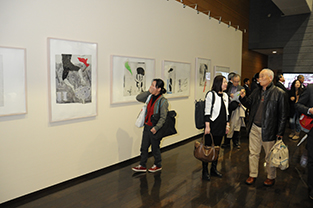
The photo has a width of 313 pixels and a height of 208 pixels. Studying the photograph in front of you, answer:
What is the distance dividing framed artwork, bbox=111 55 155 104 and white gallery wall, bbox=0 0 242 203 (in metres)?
0.13

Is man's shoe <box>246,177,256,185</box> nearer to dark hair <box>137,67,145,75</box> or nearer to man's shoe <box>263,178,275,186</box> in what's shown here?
man's shoe <box>263,178,275,186</box>

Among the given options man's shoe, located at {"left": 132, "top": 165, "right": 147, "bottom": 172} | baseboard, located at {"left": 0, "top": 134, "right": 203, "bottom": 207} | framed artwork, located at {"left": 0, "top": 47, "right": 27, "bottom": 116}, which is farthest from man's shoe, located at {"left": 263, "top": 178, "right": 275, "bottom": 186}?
framed artwork, located at {"left": 0, "top": 47, "right": 27, "bottom": 116}

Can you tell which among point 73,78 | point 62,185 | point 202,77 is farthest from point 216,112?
point 202,77

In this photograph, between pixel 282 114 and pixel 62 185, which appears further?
pixel 62 185

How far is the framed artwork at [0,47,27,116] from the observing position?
3193 mm

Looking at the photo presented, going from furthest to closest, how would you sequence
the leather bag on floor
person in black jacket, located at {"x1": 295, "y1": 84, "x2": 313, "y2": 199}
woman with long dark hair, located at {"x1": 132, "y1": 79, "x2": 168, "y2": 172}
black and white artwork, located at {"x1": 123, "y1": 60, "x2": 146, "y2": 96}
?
black and white artwork, located at {"x1": 123, "y1": 60, "x2": 146, "y2": 96}
woman with long dark hair, located at {"x1": 132, "y1": 79, "x2": 168, "y2": 172}
the leather bag on floor
person in black jacket, located at {"x1": 295, "y1": 84, "x2": 313, "y2": 199}

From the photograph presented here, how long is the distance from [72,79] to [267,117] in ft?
10.3

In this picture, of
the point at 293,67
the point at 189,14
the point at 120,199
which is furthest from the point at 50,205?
the point at 293,67

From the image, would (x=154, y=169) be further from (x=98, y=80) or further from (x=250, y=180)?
(x=98, y=80)

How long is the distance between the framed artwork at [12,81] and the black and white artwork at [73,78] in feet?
1.68

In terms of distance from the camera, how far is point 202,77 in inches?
302

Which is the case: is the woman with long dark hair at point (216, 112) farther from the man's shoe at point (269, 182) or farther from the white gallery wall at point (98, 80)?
Answer: the white gallery wall at point (98, 80)

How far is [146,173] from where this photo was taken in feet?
15.0

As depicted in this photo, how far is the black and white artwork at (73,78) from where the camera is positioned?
3.83m
